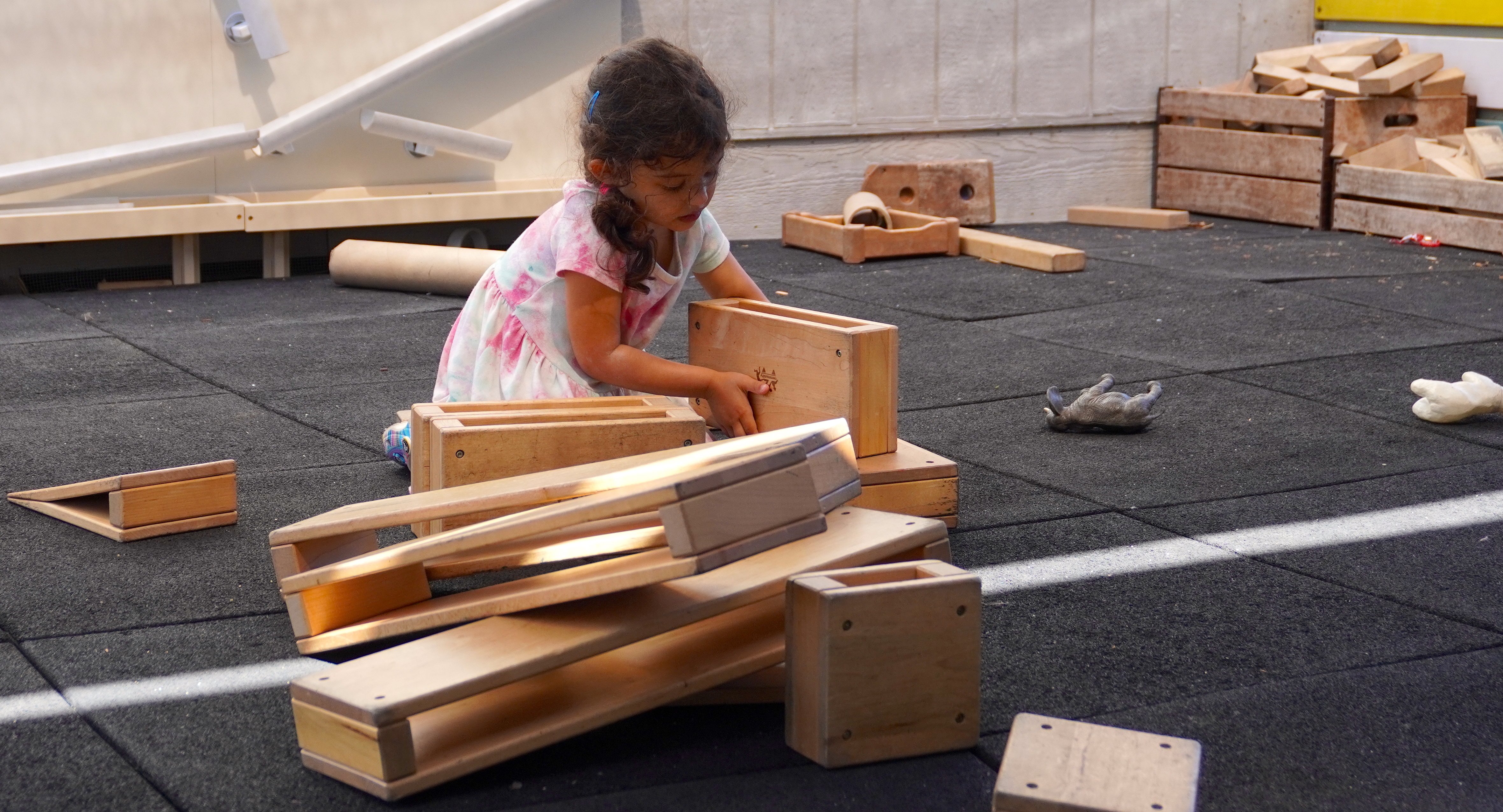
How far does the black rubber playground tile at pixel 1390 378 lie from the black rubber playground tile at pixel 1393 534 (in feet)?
1.49

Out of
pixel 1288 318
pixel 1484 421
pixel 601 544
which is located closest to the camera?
pixel 601 544

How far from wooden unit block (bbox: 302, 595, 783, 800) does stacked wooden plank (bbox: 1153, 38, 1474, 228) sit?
21.4 feet

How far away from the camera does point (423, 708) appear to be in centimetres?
190

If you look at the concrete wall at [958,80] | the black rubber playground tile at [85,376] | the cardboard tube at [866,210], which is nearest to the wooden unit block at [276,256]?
the black rubber playground tile at [85,376]

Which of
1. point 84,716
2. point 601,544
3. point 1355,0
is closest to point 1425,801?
point 601,544

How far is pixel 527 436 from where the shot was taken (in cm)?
287

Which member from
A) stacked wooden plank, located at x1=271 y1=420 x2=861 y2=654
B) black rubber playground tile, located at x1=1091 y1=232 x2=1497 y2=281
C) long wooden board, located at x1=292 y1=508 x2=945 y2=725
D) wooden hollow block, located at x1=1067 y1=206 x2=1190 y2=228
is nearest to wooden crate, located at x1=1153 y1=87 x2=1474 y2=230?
wooden hollow block, located at x1=1067 y1=206 x2=1190 y2=228

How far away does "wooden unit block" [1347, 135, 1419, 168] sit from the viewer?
758cm

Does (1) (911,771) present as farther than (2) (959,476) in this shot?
No

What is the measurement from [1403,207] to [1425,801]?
6270mm

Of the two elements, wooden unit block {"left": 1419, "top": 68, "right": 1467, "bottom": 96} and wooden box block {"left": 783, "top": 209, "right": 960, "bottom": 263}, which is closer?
wooden box block {"left": 783, "top": 209, "right": 960, "bottom": 263}

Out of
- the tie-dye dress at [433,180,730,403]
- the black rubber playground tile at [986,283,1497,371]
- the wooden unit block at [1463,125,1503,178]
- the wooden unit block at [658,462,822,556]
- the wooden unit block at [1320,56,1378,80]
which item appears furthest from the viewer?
the wooden unit block at [1320,56,1378,80]

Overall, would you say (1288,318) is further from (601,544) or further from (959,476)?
(601,544)

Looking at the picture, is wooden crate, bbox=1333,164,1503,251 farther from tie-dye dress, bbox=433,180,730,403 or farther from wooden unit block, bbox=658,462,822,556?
wooden unit block, bbox=658,462,822,556
